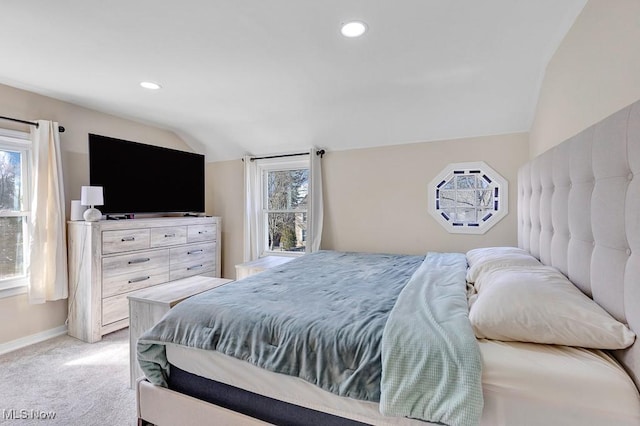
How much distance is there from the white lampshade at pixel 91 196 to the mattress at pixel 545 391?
2819mm

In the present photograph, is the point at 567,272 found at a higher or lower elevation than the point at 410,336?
higher

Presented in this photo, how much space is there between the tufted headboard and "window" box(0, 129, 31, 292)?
404cm

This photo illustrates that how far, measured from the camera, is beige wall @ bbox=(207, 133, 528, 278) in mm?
2934

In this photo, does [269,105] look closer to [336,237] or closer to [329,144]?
[329,144]

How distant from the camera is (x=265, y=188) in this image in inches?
166

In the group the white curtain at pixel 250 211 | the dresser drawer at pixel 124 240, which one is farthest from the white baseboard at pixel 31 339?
the white curtain at pixel 250 211

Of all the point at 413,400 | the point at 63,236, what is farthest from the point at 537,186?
the point at 63,236

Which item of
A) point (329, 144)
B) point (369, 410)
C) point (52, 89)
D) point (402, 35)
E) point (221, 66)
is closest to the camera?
point (369, 410)

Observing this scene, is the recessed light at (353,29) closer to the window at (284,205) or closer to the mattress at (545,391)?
the mattress at (545,391)

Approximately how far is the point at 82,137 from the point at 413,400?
3792 mm

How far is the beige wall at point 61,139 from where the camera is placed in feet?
8.69

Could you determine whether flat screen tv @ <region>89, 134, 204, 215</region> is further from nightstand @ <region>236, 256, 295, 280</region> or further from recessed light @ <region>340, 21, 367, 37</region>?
recessed light @ <region>340, 21, 367, 37</region>

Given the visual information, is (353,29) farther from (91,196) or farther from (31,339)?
(31,339)

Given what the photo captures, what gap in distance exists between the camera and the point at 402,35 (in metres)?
1.82
